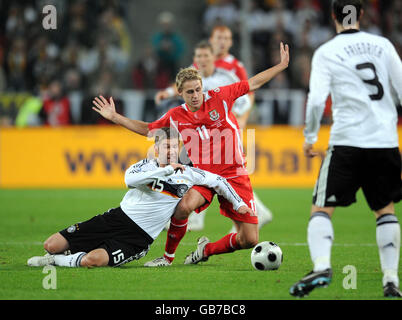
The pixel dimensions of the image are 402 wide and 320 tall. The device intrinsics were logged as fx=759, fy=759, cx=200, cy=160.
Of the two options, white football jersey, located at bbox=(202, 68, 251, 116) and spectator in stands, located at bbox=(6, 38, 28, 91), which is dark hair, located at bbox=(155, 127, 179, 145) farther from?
spectator in stands, located at bbox=(6, 38, 28, 91)

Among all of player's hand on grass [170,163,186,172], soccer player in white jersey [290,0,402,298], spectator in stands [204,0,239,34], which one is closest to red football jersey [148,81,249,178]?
player's hand on grass [170,163,186,172]

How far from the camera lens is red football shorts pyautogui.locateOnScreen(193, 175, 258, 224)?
6980mm

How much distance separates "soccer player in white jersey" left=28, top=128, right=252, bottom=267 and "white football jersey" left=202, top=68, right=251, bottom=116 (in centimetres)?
257

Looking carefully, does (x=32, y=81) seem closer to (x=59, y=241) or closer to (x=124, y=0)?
(x=124, y=0)

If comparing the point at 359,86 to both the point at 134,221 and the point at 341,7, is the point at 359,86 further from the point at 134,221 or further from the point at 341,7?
the point at 134,221

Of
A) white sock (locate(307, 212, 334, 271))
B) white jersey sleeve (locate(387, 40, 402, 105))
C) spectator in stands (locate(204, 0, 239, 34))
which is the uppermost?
spectator in stands (locate(204, 0, 239, 34))

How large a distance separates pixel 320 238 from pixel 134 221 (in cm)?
199

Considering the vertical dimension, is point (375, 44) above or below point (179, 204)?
above

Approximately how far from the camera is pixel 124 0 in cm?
2008

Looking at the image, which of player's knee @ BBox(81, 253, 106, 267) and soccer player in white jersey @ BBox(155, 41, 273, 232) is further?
soccer player in white jersey @ BBox(155, 41, 273, 232)

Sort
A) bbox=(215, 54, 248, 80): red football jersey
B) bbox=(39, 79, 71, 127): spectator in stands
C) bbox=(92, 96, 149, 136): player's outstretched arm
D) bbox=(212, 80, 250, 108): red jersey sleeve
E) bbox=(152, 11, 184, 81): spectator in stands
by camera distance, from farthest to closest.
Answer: bbox=(152, 11, 184, 81): spectator in stands → bbox=(39, 79, 71, 127): spectator in stands → bbox=(215, 54, 248, 80): red football jersey → bbox=(212, 80, 250, 108): red jersey sleeve → bbox=(92, 96, 149, 136): player's outstretched arm

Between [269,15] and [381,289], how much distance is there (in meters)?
14.3

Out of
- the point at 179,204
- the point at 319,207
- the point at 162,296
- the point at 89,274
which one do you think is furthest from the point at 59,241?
the point at 319,207
